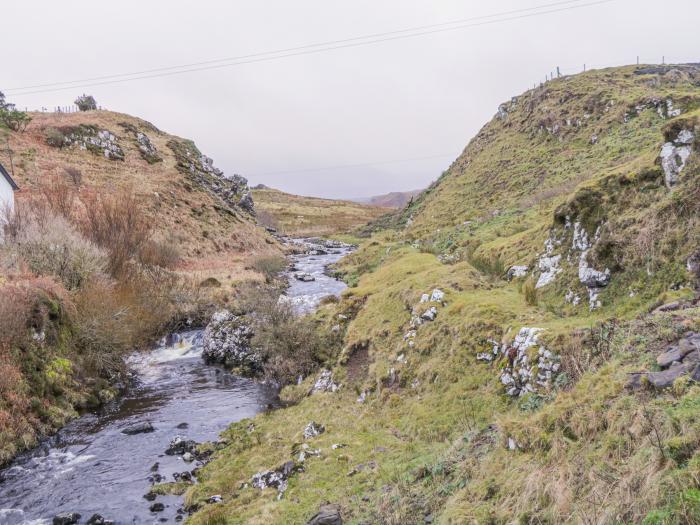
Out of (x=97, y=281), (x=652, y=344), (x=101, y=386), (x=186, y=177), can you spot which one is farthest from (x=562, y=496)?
(x=186, y=177)

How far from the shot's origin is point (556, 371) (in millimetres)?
10500

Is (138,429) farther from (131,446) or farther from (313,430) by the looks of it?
(313,430)

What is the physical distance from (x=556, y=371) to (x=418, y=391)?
18.1 feet

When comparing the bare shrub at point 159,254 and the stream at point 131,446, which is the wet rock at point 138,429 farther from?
the bare shrub at point 159,254

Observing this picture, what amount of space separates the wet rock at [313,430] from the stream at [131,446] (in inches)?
159

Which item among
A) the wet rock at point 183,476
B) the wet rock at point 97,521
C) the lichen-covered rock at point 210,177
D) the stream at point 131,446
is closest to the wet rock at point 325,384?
the stream at point 131,446

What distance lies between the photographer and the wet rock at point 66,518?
12.3 metres

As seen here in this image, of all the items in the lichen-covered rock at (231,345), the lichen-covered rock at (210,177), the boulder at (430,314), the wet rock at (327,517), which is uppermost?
the lichen-covered rock at (210,177)

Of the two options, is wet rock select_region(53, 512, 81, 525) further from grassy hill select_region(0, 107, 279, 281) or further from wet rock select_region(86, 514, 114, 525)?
grassy hill select_region(0, 107, 279, 281)

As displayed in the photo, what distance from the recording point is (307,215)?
155 meters

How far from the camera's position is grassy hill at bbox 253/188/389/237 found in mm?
126688

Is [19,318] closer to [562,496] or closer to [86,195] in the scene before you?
[562,496]

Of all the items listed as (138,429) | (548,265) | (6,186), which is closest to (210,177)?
(6,186)

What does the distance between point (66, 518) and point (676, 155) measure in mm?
20593
